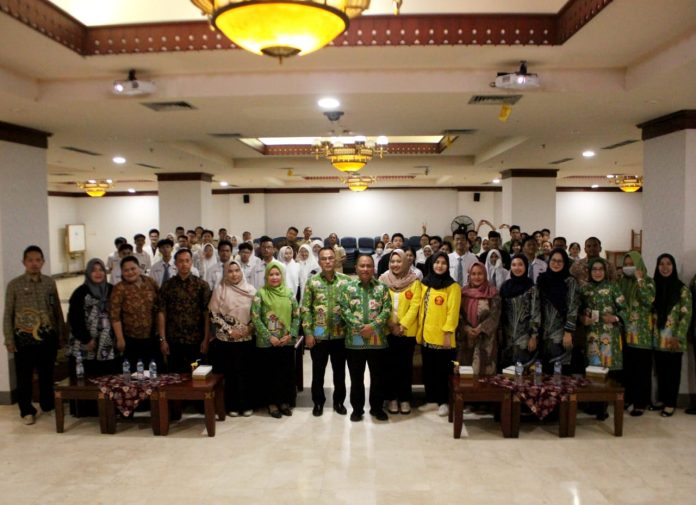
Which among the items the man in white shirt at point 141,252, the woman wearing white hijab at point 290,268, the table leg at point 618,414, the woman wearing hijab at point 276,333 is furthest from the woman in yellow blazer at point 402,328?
the man in white shirt at point 141,252

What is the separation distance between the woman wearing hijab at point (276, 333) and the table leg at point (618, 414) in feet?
9.20

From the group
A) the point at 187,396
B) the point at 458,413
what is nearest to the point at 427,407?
the point at 458,413

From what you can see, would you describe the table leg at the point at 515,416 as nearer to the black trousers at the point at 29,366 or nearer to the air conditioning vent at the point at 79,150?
the black trousers at the point at 29,366

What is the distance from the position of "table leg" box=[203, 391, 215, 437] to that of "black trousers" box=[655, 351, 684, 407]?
419 centimetres

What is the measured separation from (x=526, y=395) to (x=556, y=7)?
2986 millimetres

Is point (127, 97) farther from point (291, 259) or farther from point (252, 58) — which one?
point (291, 259)

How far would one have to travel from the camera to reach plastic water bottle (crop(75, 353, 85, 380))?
4.87 m

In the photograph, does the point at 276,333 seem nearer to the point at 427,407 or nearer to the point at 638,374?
the point at 427,407

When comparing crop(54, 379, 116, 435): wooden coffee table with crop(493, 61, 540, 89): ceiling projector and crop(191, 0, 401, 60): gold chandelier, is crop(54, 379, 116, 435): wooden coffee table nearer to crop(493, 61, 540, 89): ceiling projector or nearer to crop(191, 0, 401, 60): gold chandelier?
crop(191, 0, 401, 60): gold chandelier

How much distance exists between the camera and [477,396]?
177 inches

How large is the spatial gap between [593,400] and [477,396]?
97cm

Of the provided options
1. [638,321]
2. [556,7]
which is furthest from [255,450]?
[556,7]

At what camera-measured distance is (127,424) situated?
496 centimetres

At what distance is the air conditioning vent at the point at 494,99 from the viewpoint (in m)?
4.88
